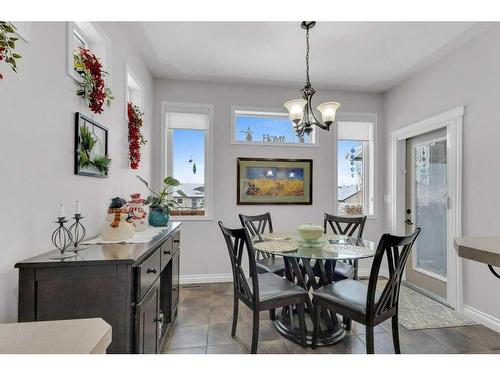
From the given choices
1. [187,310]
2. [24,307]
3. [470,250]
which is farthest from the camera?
[187,310]

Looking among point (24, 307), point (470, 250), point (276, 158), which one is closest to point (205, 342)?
point (24, 307)

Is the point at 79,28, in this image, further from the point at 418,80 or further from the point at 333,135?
the point at 418,80

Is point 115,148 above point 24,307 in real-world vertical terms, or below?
above

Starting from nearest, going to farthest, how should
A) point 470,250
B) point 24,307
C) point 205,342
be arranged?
point 470,250 < point 24,307 < point 205,342

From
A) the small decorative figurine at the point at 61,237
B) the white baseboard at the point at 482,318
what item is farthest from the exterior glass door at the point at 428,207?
the small decorative figurine at the point at 61,237

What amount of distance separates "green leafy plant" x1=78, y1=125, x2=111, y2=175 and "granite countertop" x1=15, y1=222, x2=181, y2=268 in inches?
23.1

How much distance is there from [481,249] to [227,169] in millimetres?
3000

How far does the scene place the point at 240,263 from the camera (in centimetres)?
204

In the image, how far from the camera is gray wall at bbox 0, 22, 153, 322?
1108 millimetres

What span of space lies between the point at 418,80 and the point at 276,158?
2.12m

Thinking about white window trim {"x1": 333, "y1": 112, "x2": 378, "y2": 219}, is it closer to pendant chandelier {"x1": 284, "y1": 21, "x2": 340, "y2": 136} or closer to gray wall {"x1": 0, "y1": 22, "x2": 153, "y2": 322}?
pendant chandelier {"x1": 284, "y1": 21, "x2": 340, "y2": 136}

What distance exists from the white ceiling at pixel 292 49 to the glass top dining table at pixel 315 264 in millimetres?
2054

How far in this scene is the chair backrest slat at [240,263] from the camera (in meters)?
1.84

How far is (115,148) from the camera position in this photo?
2258mm
